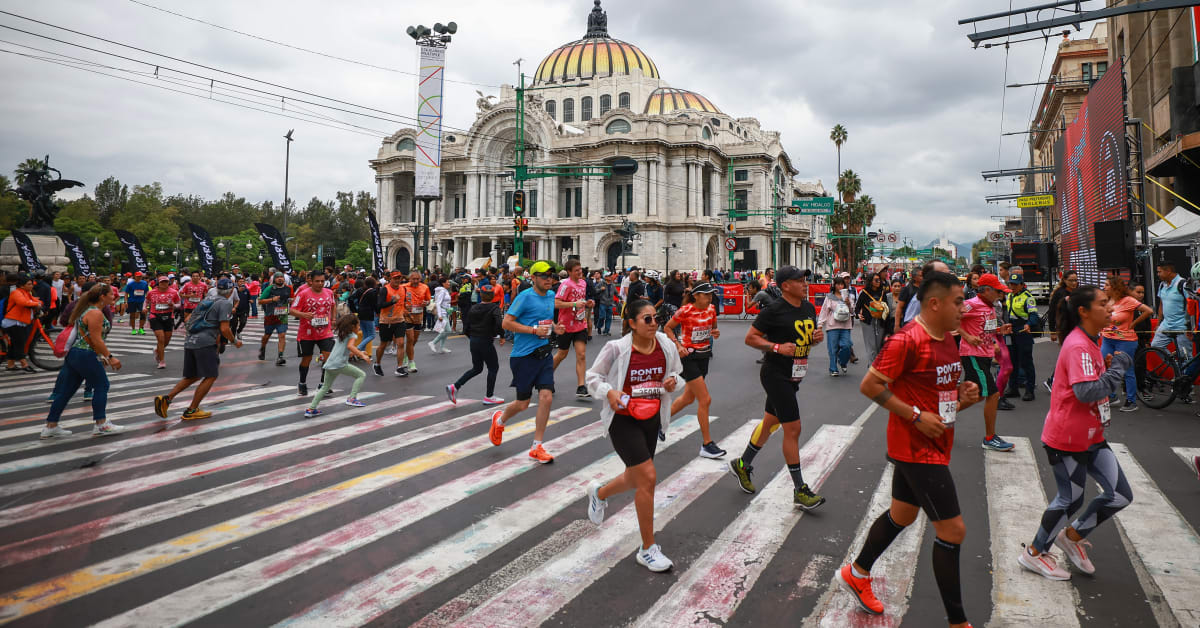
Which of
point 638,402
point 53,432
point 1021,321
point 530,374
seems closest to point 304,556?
point 638,402

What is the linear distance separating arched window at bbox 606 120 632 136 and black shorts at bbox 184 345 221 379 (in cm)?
5321

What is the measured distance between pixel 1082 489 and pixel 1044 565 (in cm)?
51

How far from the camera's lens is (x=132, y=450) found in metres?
6.70

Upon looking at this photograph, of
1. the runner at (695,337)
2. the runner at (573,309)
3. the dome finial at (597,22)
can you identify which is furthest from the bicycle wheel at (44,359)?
the dome finial at (597,22)

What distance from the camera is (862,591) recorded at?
3.37m

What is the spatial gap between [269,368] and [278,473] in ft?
25.3

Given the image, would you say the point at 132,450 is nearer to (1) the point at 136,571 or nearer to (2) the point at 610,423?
(1) the point at 136,571

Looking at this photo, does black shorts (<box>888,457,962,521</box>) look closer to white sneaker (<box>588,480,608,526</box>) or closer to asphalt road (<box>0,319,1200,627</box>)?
asphalt road (<box>0,319,1200,627</box>)

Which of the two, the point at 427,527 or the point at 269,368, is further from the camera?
the point at 269,368

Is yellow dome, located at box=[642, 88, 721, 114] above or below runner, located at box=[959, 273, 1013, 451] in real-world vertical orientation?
above

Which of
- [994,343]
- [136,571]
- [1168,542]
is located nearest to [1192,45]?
[994,343]

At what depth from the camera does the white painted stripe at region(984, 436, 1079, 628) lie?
3.36 m

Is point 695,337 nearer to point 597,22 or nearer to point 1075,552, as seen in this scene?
point 1075,552

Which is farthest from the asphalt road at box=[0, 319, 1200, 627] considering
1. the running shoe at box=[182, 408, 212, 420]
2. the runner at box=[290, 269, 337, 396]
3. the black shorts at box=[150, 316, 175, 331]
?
the black shorts at box=[150, 316, 175, 331]
